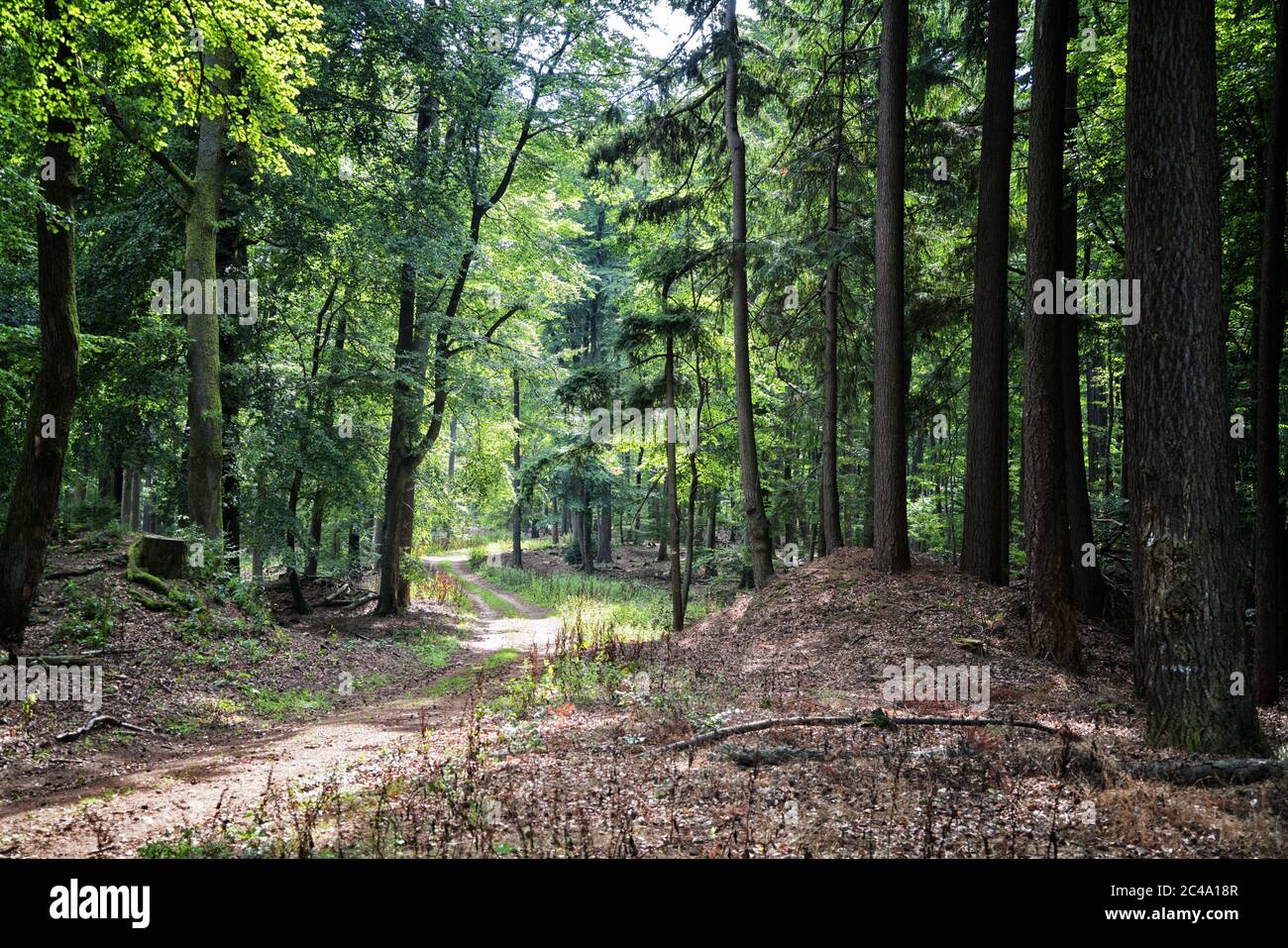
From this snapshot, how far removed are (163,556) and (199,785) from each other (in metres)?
7.08

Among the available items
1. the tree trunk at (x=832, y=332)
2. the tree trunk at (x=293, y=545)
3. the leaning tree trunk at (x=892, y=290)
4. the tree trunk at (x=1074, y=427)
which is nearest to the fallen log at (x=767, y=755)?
the leaning tree trunk at (x=892, y=290)

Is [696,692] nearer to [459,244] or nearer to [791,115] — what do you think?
[459,244]

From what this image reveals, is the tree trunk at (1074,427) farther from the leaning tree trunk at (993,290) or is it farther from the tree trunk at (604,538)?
the tree trunk at (604,538)

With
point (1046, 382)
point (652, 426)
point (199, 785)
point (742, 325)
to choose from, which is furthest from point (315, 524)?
point (1046, 382)

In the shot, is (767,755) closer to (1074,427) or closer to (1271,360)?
(1271,360)

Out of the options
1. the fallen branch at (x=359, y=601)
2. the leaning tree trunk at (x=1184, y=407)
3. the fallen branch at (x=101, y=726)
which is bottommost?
the fallen branch at (x=359, y=601)

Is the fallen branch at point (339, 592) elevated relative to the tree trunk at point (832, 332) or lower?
lower

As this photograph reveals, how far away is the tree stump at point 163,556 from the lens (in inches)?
447

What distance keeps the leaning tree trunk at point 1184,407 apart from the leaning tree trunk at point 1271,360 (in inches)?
130

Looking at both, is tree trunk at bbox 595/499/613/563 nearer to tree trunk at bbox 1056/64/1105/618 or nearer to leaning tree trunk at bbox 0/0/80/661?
tree trunk at bbox 1056/64/1105/618

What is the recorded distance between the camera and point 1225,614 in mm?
5453

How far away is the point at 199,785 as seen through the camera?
19.4 ft
